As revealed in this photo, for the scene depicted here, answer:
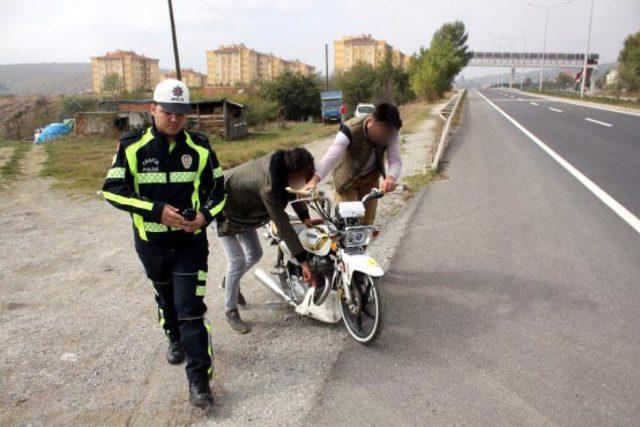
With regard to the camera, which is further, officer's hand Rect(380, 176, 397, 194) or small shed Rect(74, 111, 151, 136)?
small shed Rect(74, 111, 151, 136)

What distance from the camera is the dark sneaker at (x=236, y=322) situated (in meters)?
4.02

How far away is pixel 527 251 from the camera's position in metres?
5.67

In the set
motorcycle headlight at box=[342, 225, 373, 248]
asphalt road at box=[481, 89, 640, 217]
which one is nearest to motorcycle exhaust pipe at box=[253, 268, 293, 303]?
motorcycle headlight at box=[342, 225, 373, 248]

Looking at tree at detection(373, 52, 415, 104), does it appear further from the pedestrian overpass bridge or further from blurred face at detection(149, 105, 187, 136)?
blurred face at detection(149, 105, 187, 136)

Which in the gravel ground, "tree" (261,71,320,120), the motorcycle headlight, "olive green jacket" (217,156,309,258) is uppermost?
"tree" (261,71,320,120)

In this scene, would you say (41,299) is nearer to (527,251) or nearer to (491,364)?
(491,364)

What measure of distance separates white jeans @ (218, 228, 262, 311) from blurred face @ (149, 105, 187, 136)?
4.23 feet

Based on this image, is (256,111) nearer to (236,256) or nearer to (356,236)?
(236,256)

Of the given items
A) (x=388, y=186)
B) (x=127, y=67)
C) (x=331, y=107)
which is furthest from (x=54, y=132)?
(x=127, y=67)

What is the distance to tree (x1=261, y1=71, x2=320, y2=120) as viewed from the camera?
55.0 m

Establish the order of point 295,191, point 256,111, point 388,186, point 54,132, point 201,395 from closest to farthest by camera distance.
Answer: point 201,395 < point 295,191 < point 388,186 < point 54,132 < point 256,111

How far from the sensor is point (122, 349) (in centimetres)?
374

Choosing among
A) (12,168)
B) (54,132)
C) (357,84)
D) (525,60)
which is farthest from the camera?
(525,60)

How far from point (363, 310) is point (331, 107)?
4271cm
